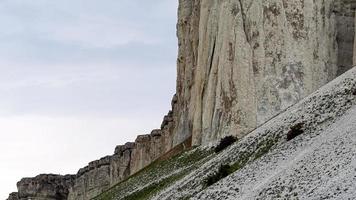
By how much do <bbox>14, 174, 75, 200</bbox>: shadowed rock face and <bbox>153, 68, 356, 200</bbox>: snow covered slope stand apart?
79.4 meters

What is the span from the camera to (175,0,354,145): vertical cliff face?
6862cm

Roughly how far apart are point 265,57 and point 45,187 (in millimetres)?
68014

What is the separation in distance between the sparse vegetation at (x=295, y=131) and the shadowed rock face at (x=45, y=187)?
87689 mm

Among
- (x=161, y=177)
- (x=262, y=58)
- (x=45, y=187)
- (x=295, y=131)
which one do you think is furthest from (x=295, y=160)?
(x=45, y=187)

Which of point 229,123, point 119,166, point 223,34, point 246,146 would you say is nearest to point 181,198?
point 246,146

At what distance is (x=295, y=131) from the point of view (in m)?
44.8

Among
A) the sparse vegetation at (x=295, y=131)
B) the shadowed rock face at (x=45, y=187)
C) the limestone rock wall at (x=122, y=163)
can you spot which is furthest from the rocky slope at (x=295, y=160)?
the shadowed rock face at (x=45, y=187)

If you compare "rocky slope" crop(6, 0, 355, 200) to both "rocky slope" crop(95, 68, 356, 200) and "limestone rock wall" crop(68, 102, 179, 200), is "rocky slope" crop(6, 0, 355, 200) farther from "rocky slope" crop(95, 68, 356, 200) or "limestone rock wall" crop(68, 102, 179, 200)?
"limestone rock wall" crop(68, 102, 179, 200)

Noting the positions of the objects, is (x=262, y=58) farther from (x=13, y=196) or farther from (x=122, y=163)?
(x=13, y=196)

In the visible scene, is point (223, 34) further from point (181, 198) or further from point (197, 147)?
point (181, 198)

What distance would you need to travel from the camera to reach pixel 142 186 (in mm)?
65375

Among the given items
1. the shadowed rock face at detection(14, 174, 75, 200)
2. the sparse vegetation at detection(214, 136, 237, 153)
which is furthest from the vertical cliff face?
the shadowed rock face at detection(14, 174, 75, 200)

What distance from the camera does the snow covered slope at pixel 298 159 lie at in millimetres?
35331

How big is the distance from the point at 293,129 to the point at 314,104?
3751mm
